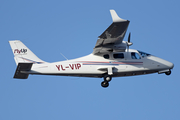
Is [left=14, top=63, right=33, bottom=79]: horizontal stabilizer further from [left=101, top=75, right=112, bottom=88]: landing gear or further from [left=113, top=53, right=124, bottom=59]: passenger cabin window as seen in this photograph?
[left=113, top=53, right=124, bottom=59]: passenger cabin window

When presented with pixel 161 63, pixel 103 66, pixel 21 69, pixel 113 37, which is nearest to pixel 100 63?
pixel 103 66

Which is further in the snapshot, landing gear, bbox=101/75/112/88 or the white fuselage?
landing gear, bbox=101/75/112/88

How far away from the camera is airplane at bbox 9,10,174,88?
1211 inches

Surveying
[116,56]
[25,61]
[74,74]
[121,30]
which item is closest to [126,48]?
[116,56]

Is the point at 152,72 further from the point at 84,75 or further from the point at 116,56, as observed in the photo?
the point at 84,75

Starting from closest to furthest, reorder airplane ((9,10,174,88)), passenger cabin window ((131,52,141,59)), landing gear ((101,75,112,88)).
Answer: airplane ((9,10,174,88)) → landing gear ((101,75,112,88)) → passenger cabin window ((131,52,141,59))

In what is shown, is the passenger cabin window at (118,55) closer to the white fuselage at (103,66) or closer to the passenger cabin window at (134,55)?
the white fuselage at (103,66)

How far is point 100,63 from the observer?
1259 inches

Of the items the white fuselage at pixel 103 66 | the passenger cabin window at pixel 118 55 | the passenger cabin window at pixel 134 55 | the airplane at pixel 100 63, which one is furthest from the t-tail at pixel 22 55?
the passenger cabin window at pixel 134 55

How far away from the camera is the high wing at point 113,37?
2685 centimetres

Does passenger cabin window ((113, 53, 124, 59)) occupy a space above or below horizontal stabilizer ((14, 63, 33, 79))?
above

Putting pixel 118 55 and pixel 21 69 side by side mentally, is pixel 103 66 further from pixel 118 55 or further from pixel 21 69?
pixel 21 69

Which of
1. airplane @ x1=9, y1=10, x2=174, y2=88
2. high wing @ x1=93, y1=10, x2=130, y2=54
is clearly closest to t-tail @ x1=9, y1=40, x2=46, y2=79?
airplane @ x1=9, y1=10, x2=174, y2=88

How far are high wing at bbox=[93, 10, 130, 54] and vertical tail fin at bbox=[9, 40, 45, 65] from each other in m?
5.89
